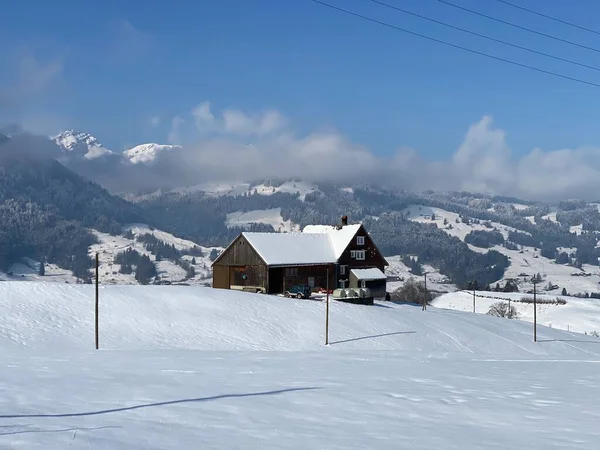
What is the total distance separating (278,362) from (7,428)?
1912 cm

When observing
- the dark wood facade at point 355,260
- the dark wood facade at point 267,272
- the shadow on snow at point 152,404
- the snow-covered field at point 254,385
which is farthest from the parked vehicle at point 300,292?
the shadow on snow at point 152,404

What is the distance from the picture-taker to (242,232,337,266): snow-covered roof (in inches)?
2825

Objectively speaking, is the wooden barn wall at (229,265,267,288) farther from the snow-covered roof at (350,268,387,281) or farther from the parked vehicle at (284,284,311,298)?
the snow-covered roof at (350,268,387,281)

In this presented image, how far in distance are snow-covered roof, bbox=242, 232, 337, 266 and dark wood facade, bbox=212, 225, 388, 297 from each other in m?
0.56

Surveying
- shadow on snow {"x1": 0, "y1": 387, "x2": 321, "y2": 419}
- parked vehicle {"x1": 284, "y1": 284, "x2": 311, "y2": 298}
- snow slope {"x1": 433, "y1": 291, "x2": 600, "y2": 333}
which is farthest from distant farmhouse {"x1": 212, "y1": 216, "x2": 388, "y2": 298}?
shadow on snow {"x1": 0, "y1": 387, "x2": 321, "y2": 419}

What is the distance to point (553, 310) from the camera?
4850 inches

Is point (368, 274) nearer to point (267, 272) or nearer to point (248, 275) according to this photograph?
point (267, 272)

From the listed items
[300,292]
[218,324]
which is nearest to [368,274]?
[300,292]

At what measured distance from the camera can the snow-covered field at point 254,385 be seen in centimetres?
1357

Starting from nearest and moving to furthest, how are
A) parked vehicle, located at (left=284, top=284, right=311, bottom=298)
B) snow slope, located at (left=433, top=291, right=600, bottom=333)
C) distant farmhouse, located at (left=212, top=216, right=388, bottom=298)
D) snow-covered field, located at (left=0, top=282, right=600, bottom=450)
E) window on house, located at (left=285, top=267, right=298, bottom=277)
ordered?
snow-covered field, located at (left=0, top=282, right=600, bottom=450)
parked vehicle, located at (left=284, top=284, right=311, bottom=298)
distant farmhouse, located at (left=212, top=216, right=388, bottom=298)
window on house, located at (left=285, top=267, right=298, bottom=277)
snow slope, located at (left=433, top=291, right=600, bottom=333)

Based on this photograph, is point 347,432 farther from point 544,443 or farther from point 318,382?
point 318,382

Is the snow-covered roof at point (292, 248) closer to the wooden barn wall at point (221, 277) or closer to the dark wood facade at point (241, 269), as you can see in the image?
the dark wood facade at point (241, 269)

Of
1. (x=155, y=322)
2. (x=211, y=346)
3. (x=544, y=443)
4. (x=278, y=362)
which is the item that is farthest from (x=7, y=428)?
(x=155, y=322)

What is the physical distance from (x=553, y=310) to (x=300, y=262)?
74.4 metres
